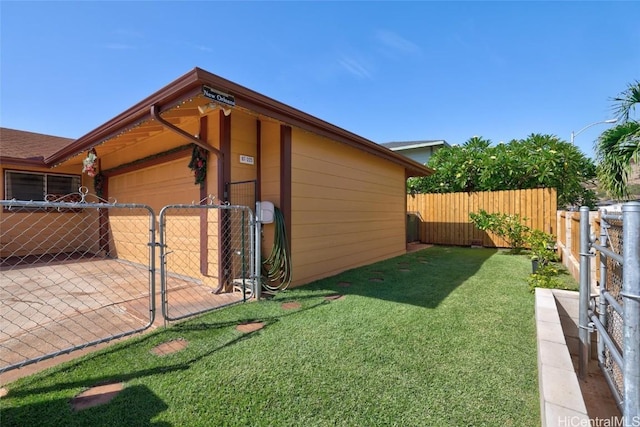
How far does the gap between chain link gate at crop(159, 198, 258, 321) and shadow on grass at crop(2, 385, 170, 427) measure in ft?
5.57

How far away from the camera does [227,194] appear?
4301 millimetres

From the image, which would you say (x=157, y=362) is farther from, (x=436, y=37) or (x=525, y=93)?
(x=525, y=93)

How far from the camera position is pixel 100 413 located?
166 centimetres

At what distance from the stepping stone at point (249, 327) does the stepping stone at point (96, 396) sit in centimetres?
110

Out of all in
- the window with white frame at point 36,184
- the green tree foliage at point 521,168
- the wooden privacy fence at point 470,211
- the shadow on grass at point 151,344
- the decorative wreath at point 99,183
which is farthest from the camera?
the green tree foliage at point 521,168

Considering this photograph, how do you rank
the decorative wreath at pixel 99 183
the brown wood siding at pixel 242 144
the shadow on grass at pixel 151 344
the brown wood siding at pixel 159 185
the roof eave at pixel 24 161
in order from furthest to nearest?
the decorative wreath at pixel 99 183 < the roof eave at pixel 24 161 < the brown wood siding at pixel 159 185 < the brown wood siding at pixel 242 144 < the shadow on grass at pixel 151 344

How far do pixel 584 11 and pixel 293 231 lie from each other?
793cm

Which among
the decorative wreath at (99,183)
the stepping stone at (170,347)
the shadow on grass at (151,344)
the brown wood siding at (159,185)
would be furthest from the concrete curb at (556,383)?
the decorative wreath at (99,183)

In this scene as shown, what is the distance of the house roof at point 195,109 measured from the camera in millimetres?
3111

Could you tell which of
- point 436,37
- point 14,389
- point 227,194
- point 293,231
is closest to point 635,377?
point 14,389

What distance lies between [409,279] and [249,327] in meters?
3.00

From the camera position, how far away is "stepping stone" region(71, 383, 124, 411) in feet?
5.73

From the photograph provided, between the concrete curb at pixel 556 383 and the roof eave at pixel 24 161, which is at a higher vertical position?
the roof eave at pixel 24 161

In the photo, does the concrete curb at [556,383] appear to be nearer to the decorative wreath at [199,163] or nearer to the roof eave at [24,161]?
the decorative wreath at [199,163]
